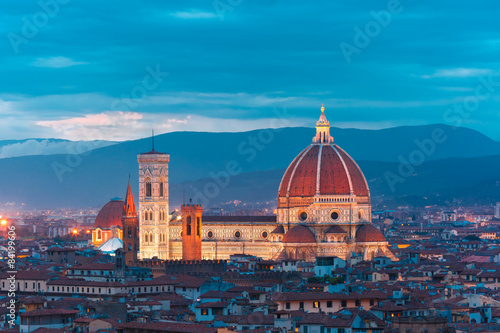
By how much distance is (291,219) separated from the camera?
126 m

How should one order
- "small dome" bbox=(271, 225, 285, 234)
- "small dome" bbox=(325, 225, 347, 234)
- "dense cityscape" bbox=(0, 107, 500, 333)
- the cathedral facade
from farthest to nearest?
"small dome" bbox=(271, 225, 285, 234) → the cathedral facade → "small dome" bbox=(325, 225, 347, 234) → "dense cityscape" bbox=(0, 107, 500, 333)

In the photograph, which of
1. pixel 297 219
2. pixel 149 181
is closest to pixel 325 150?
pixel 297 219

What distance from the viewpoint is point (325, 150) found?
12812 centimetres

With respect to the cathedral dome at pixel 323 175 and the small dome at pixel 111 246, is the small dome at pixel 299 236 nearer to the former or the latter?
the cathedral dome at pixel 323 175

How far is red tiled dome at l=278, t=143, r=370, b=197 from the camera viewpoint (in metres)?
126

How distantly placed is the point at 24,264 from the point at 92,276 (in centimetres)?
1781

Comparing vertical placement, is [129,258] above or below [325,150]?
below

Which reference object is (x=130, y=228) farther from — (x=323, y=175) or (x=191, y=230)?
(x=323, y=175)

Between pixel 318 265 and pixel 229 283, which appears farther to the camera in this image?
pixel 318 265

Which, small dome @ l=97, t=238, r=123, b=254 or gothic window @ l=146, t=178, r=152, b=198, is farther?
gothic window @ l=146, t=178, r=152, b=198

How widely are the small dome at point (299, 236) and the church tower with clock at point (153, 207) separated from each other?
1130 cm

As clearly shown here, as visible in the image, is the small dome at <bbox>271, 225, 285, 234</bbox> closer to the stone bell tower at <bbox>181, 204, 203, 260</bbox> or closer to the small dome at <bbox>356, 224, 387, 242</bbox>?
the small dome at <bbox>356, 224, 387, 242</bbox>

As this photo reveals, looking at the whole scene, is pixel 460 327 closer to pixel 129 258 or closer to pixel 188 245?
pixel 129 258

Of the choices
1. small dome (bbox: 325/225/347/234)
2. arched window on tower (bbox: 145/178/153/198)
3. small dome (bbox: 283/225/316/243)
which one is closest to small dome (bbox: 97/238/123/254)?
arched window on tower (bbox: 145/178/153/198)
